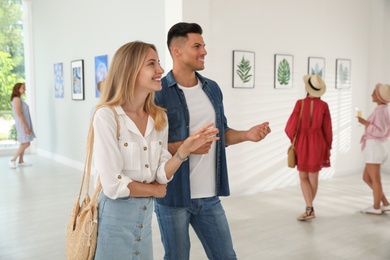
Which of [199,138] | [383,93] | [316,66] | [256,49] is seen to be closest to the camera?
[199,138]

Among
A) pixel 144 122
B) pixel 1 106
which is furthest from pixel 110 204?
pixel 1 106

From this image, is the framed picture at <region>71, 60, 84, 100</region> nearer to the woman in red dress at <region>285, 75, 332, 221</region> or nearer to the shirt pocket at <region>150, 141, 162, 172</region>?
the woman in red dress at <region>285, 75, 332, 221</region>

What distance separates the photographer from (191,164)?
7.82ft

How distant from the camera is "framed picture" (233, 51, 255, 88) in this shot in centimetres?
634

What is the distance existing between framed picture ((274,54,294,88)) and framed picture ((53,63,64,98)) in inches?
207

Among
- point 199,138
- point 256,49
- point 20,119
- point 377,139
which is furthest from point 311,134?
point 20,119

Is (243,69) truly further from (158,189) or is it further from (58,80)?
(58,80)

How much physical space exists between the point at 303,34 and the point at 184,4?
263cm

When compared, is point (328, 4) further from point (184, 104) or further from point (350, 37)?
point (184, 104)

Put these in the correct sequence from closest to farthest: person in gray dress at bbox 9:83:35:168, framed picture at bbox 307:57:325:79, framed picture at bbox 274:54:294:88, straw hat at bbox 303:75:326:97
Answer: straw hat at bbox 303:75:326:97
framed picture at bbox 274:54:294:88
framed picture at bbox 307:57:325:79
person in gray dress at bbox 9:83:35:168

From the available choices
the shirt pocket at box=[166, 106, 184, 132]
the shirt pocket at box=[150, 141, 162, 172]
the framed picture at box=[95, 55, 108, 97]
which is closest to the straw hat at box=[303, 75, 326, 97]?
the shirt pocket at box=[166, 106, 184, 132]

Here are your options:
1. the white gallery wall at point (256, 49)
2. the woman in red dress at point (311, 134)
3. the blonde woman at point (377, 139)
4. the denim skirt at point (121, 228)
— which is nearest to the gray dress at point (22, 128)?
the white gallery wall at point (256, 49)

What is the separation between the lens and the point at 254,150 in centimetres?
676

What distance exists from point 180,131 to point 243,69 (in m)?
4.25
